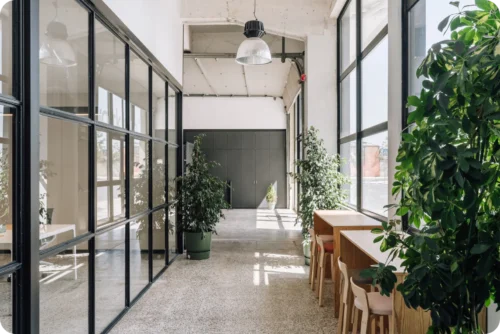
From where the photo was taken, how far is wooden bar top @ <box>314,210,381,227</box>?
13.4ft

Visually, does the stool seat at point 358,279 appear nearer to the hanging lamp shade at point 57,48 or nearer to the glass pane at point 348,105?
the hanging lamp shade at point 57,48

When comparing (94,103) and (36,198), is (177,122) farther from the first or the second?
(36,198)

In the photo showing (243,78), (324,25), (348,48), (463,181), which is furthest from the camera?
(243,78)

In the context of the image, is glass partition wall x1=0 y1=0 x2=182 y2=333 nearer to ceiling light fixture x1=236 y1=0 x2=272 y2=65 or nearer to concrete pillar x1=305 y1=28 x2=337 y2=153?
ceiling light fixture x1=236 y1=0 x2=272 y2=65

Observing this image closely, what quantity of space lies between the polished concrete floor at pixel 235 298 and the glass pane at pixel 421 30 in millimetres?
2413

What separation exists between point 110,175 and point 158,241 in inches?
78.2

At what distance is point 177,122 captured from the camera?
652cm

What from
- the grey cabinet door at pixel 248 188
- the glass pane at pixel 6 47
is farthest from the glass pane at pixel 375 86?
the grey cabinet door at pixel 248 188

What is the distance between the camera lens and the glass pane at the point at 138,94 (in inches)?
163

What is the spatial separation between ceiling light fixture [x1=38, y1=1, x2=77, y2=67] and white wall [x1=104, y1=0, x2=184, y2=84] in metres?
0.68

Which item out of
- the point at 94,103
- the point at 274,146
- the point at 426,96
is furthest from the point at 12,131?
the point at 274,146

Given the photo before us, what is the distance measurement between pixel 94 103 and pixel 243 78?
8.43 metres

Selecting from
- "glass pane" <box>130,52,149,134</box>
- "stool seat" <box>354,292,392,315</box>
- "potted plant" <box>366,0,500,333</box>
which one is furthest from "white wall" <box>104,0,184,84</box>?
"stool seat" <box>354,292,392,315</box>

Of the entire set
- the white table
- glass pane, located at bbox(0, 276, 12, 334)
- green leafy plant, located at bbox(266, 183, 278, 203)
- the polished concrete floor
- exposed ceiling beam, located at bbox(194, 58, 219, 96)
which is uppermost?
exposed ceiling beam, located at bbox(194, 58, 219, 96)
